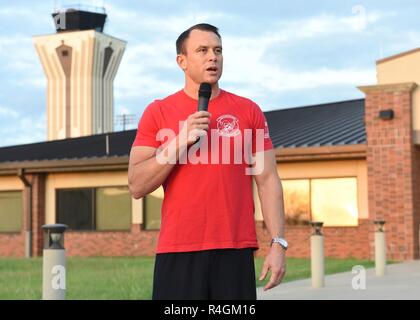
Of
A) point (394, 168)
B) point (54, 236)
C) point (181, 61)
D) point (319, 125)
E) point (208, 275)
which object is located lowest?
point (208, 275)

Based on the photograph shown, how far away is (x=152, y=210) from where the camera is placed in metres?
28.2

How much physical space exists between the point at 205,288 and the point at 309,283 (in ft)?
36.9

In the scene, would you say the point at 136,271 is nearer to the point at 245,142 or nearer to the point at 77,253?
the point at 77,253

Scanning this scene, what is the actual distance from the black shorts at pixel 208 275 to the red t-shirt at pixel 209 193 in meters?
0.04

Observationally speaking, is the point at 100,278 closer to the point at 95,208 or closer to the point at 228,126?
the point at 95,208

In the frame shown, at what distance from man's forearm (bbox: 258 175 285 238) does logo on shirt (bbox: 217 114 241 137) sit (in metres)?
0.35

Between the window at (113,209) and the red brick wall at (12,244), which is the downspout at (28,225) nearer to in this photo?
the red brick wall at (12,244)

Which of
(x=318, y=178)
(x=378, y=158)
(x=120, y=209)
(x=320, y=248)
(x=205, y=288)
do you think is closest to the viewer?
Result: (x=205, y=288)

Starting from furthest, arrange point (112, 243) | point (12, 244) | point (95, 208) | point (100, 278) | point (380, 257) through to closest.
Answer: point (12, 244) < point (95, 208) < point (112, 243) < point (100, 278) < point (380, 257)

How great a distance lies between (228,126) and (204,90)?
22 cm

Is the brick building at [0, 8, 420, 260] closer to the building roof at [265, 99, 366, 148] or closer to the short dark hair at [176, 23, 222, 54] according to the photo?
the building roof at [265, 99, 366, 148]

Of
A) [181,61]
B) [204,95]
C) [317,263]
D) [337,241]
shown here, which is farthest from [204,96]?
[337,241]

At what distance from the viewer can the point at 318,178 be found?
83.7ft

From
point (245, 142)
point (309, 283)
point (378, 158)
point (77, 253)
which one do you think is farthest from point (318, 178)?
point (245, 142)
